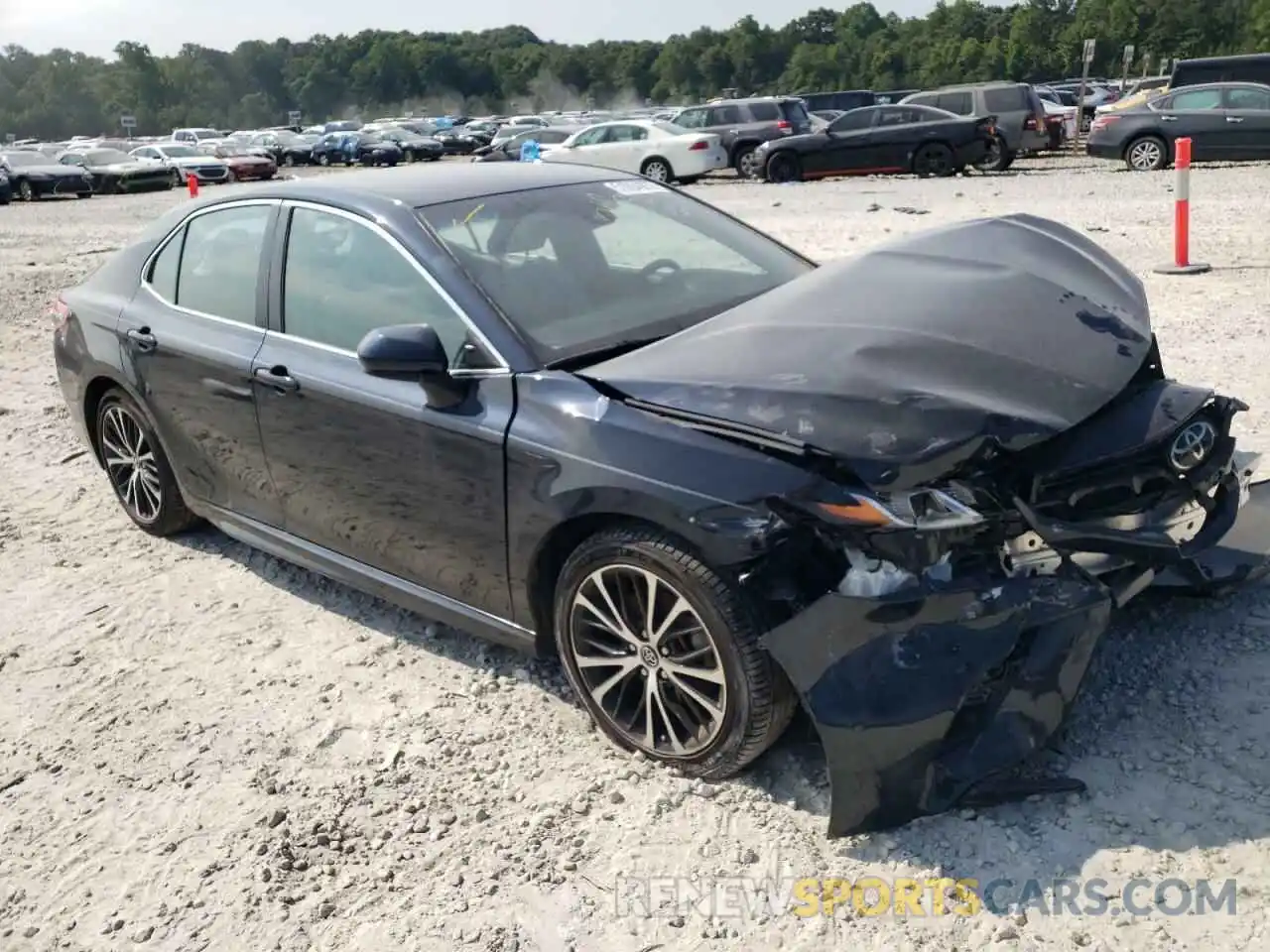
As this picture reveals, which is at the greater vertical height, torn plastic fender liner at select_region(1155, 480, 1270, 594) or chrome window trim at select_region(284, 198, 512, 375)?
chrome window trim at select_region(284, 198, 512, 375)

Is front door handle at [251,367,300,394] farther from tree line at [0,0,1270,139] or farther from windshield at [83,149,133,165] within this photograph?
tree line at [0,0,1270,139]

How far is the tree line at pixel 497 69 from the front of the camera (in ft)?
329

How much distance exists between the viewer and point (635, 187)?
180 inches

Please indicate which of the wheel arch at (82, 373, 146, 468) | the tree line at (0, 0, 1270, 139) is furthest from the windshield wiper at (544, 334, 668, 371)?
the tree line at (0, 0, 1270, 139)

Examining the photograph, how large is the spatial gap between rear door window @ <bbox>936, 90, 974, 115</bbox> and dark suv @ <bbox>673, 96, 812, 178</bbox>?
2910 millimetres

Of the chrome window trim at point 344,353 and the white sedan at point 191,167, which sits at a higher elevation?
the chrome window trim at point 344,353

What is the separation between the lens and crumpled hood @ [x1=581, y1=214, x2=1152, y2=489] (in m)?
2.92

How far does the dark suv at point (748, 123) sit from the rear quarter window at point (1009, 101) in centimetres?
387

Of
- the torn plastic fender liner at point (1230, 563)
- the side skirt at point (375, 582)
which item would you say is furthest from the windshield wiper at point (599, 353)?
the torn plastic fender liner at point (1230, 563)

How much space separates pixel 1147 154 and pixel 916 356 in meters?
18.4

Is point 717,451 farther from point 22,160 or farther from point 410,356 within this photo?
point 22,160

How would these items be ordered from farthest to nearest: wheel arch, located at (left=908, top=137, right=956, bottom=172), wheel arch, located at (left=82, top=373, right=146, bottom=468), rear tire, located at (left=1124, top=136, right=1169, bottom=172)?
wheel arch, located at (left=908, top=137, right=956, bottom=172), rear tire, located at (left=1124, top=136, right=1169, bottom=172), wheel arch, located at (left=82, top=373, right=146, bottom=468)

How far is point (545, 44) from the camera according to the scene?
14362 centimetres

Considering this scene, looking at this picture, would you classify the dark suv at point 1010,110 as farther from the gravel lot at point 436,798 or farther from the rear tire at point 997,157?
the gravel lot at point 436,798
